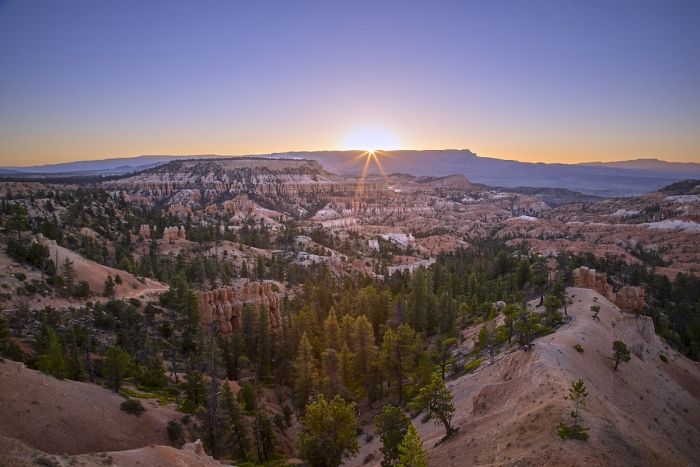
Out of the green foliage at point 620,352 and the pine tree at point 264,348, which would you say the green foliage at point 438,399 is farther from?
the pine tree at point 264,348

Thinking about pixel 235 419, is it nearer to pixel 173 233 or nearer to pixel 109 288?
pixel 109 288

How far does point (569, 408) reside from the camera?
2200cm

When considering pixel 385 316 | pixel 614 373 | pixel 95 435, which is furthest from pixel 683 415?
pixel 95 435

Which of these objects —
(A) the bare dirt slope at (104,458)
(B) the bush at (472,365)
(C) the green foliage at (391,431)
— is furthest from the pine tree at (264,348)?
(C) the green foliage at (391,431)

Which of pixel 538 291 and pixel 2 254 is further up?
pixel 2 254

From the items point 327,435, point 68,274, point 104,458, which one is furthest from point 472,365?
point 68,274

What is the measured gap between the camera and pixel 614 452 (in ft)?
62.5

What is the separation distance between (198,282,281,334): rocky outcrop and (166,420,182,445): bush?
26.1 metres

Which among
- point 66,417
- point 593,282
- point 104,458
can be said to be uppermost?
point 104,458

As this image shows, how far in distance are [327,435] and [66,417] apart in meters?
17.4

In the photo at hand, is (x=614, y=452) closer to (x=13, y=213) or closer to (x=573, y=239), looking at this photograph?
(x=13, y=213)

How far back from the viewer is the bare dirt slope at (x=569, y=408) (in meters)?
19.9

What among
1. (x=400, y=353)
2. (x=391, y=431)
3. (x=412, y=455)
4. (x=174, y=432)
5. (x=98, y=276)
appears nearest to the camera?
(x=412, y=455)

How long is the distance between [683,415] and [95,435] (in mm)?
45981
